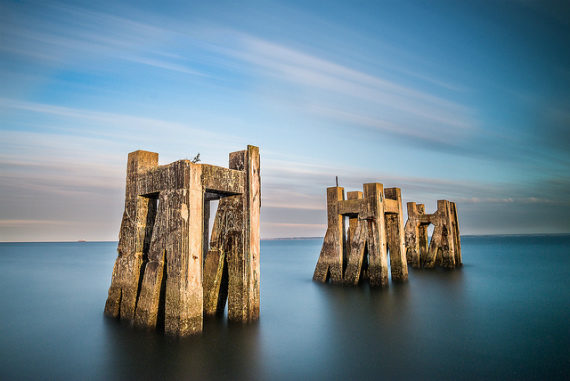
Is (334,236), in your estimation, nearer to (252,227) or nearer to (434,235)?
(252,227)

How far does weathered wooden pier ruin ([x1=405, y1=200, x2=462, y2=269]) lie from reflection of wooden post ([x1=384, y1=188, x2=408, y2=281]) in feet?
22.1

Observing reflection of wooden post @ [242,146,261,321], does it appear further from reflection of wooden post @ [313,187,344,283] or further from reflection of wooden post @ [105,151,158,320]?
reflection of wooden post @ [313,187,344,283]

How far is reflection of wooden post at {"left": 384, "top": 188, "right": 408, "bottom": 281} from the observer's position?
15.3 m

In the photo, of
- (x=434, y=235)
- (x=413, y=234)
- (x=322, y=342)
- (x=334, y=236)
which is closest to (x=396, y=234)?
(x=334, y=236)

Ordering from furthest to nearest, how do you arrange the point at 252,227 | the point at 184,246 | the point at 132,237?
the point at 132,237, the point at 252,227, the point at 184,246

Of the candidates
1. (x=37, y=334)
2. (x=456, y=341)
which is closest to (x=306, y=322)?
(x=456, y=341)

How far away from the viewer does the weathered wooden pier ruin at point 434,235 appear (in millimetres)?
21656

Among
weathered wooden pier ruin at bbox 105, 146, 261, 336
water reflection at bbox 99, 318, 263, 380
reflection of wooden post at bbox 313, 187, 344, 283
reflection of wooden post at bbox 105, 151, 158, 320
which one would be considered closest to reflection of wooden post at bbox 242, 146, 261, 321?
weathered wooden pier ruin at bbox 105, 146, 261, 336

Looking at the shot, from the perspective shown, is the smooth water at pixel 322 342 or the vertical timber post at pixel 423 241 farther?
the vertical timber post at pixel 423 241

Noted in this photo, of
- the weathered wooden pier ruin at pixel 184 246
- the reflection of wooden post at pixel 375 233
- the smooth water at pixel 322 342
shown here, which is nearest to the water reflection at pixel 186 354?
the smooth water at pixel 322 342

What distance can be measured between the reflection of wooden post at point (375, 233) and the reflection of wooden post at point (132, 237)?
8001mm

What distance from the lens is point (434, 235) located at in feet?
75.5

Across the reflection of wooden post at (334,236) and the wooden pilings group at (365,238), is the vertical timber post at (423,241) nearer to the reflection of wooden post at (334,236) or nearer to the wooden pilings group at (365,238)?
the wooden pilings group at (365,238)

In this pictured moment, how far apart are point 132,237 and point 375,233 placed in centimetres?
861
